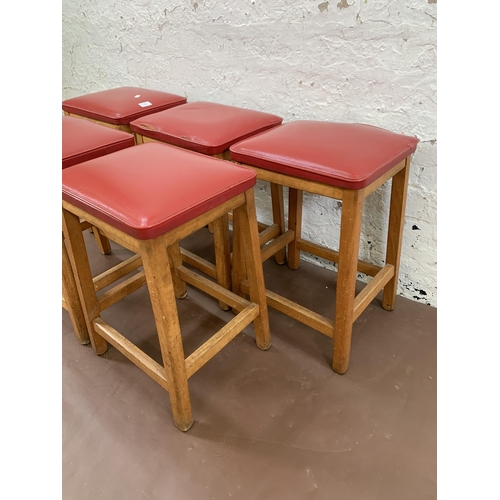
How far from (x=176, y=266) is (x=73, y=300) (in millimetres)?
412

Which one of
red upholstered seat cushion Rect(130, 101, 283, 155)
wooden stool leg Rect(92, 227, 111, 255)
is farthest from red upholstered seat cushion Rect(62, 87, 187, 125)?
wooden stool leg Rect(92, 227, 111, 255)

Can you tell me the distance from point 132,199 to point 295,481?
34.1 inches

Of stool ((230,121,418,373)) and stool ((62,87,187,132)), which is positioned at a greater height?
stool ((62,87,187,132))

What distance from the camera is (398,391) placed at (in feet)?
4.45

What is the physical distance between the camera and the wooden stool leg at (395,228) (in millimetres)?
1432

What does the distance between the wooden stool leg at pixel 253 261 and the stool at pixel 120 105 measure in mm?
796

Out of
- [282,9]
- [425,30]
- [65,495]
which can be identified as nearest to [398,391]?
[65,495]

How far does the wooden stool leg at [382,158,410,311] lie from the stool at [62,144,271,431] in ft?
1.80

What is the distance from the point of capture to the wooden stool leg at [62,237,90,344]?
1417 mm

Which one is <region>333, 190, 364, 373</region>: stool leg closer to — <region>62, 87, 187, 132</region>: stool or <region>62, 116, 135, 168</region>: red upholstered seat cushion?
<region>62, 116, 135, 168</region>: red upholstered seat cushion

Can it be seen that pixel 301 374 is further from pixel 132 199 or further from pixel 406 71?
pixel 406 71

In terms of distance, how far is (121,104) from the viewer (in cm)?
185

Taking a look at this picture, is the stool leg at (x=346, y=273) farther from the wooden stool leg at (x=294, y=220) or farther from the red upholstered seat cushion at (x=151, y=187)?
the wooden stool leg at (x=294, y=220)

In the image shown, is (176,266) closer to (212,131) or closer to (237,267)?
(237,267)
